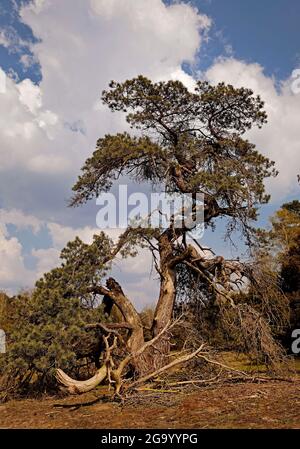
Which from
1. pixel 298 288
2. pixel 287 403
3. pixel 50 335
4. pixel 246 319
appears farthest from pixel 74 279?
pixel 298 288

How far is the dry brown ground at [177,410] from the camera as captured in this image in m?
5.75

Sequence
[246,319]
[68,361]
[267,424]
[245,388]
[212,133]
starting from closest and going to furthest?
[267,424] → [245,388] → [68,361] → [246,319] → [212,133]

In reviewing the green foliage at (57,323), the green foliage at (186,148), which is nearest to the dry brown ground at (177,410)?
the green foliage at (57,323)

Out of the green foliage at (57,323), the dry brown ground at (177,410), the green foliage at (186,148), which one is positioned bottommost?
the dry brown ground at (177,410)

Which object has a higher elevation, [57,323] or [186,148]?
[186,148]

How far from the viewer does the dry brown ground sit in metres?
5.75

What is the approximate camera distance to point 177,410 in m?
6.62

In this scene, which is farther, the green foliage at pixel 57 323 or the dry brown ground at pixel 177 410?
the green foliage at pixel 57 323

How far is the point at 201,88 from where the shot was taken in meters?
→ 12.2

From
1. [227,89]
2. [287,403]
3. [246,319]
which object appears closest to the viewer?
[287,403]

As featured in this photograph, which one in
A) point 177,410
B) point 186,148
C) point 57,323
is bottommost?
point 177,410

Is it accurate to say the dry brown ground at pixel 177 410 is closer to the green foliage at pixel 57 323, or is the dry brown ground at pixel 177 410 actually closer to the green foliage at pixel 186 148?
the green foliage at pixel 57 323

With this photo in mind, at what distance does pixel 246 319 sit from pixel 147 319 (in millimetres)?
3097

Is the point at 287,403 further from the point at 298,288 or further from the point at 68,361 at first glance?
the point at 298,288
